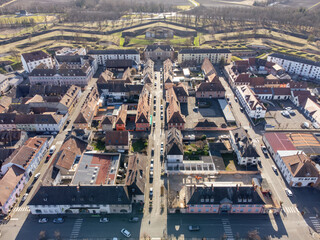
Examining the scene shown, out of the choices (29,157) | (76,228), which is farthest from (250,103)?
(29,157)

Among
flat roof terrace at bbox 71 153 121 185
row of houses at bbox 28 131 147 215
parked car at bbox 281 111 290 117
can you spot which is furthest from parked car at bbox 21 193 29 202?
parked car at bbox 281 111 290 117

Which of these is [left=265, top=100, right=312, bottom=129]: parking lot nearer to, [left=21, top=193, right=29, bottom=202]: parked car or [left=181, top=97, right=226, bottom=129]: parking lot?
[left=181, top=97, right=226, bottom=129]: parking lot

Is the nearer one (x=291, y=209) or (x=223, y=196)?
(x=223, y=196)

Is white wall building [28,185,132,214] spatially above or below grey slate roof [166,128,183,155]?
below

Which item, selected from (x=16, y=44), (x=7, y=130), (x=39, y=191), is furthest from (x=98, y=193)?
(x=16, y=44)

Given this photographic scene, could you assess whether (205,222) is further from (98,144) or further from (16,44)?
(16,44)

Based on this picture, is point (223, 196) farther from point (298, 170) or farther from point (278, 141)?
point (278, 141)
